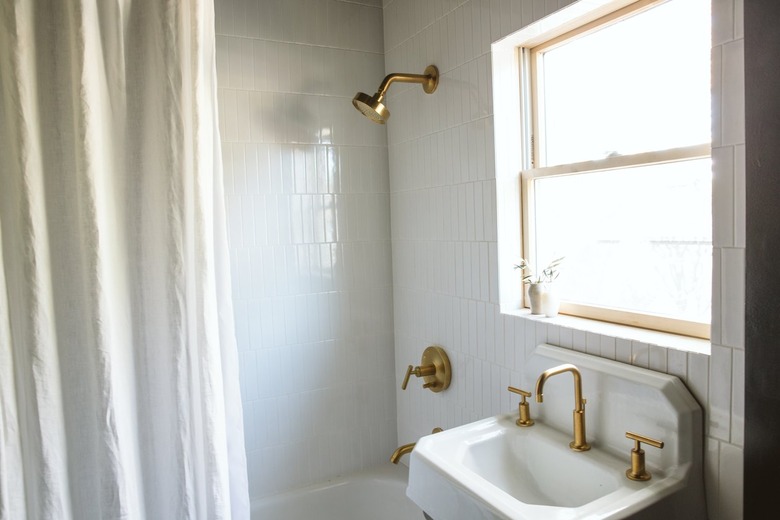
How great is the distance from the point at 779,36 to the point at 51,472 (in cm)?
172

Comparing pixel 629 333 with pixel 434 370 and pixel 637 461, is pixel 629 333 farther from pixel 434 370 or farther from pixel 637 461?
pixel 434 370

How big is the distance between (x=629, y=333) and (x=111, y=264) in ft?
4.22

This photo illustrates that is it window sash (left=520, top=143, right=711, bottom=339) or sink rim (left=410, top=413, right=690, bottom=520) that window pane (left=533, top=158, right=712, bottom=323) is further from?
sink rim (left=410, top=413, right=690, bottom=520)

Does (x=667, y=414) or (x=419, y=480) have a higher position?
(x=667, y=414)

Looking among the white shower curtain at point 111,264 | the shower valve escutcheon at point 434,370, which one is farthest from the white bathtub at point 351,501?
the white shower curtain at point 111,264

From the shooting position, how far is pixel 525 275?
1732 mm

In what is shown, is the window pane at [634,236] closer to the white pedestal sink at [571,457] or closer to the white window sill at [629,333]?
the white window sill at [629,333]

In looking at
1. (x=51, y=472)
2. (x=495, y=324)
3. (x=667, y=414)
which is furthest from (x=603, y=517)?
(x=51, y=472)

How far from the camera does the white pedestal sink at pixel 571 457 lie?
1.10m

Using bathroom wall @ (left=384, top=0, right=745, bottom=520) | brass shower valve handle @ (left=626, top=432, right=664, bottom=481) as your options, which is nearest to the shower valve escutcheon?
bathroom wall @ (left=384, top=0, right=745, bottom=520)

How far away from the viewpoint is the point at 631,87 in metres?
1.41

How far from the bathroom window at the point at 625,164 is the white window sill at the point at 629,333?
0.08ft

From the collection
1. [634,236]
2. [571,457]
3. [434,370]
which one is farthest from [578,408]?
[434,370]

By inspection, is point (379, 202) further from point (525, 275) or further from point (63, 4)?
point (63, 4)
